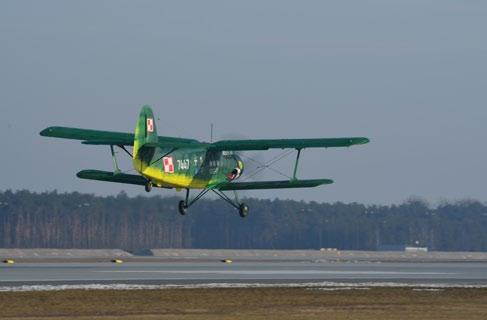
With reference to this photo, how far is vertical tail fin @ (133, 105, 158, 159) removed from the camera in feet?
234

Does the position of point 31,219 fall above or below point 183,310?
above

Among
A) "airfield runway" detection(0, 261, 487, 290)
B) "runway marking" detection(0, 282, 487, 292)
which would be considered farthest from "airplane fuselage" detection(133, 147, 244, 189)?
"runway marking" detection(0, 282, 487, 292)

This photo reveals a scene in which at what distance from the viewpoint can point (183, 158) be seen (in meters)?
75.4

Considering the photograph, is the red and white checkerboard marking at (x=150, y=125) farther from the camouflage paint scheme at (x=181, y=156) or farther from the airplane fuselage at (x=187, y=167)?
the airplane fuselage at (x=187, y=167)

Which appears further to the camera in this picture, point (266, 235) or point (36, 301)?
point (266, 235)

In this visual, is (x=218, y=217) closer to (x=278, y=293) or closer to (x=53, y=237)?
(x=53, y=237)

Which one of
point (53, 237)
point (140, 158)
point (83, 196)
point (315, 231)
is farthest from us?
point (315, 231)

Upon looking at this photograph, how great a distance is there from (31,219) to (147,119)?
101m

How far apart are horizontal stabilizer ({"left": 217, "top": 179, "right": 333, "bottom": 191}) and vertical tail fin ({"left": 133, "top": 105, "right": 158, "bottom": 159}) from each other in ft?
24.5

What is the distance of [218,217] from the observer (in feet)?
566

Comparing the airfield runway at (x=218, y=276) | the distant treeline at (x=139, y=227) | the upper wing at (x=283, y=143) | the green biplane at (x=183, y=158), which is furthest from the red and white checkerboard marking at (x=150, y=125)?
the distant treeline at (x=139, y=227)

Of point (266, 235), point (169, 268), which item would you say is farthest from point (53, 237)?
point (169, 268)

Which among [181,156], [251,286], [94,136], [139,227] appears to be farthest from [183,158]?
[139,227]

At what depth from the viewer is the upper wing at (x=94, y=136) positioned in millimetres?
73387
